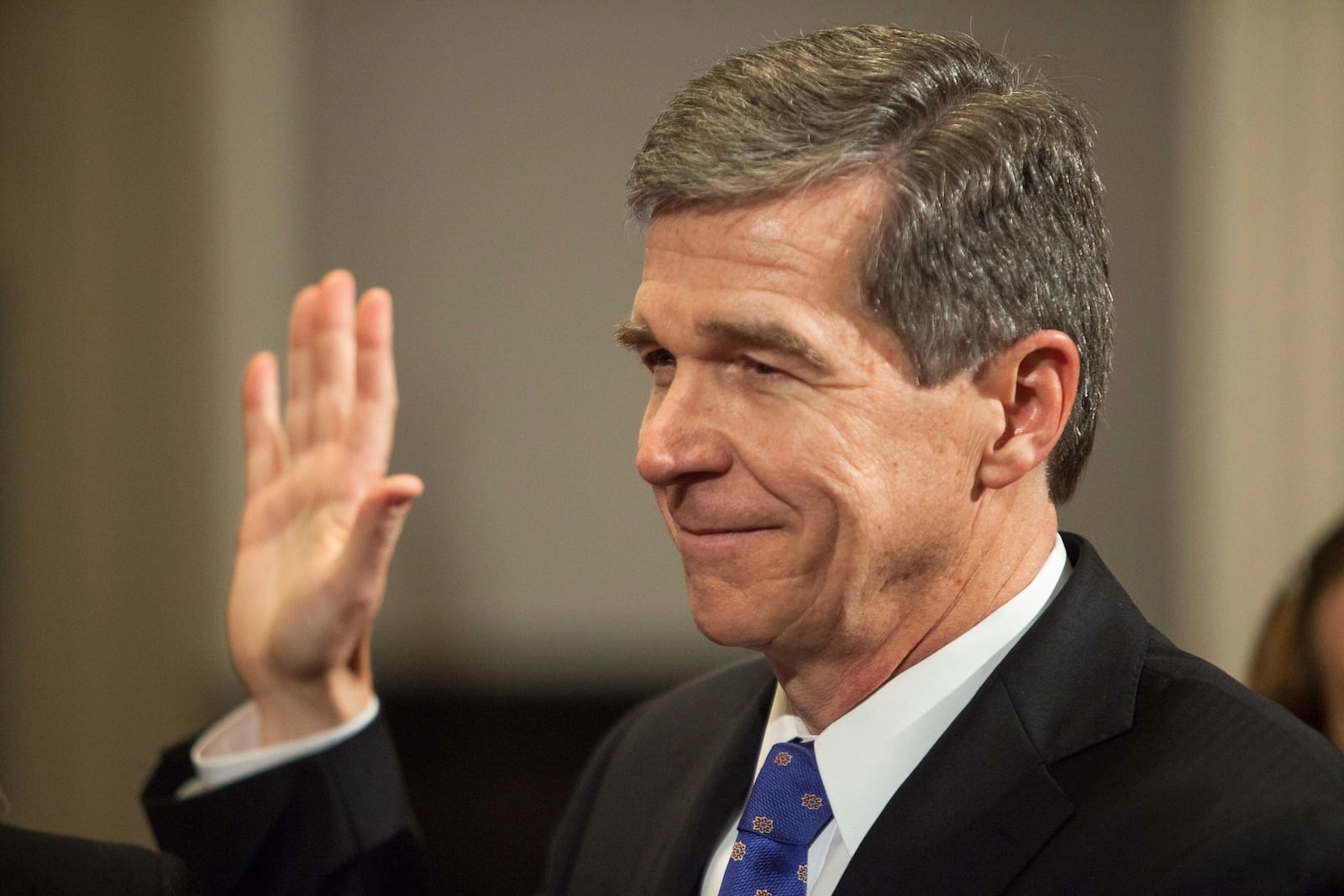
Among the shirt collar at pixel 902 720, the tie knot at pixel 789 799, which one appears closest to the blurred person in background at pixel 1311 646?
the shirt collar at pixel 902 720

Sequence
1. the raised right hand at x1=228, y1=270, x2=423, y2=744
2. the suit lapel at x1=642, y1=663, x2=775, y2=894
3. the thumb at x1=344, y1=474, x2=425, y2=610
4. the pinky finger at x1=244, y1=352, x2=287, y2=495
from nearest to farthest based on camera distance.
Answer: the suit lapel at x1=642, y1=663, x2=775, y2=894 → the thumb at x1=344, y1=474, x2=425, y2=610 → the raised right hand at x1=228, y1=270, x2=423, y2=744 → the pinky finger at x1=244, y1=352, x2=287, y2=495

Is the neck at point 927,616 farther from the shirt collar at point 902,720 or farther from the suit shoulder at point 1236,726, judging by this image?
the suit shoulder at point 1236,726

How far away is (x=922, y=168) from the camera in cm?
136

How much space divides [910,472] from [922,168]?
299 mm

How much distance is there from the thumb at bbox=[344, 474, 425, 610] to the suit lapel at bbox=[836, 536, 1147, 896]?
2.35 feet

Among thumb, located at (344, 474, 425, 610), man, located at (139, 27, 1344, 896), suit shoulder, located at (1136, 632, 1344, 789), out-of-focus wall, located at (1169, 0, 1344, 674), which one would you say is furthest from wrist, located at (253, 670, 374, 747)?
out-of-focus wall, located at (1169, 0, 1344, 674)

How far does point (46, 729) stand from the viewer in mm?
3770

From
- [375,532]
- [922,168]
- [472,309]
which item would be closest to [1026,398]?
[922,168]

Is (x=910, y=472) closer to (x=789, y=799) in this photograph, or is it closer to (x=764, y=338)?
(x=764, y=338)

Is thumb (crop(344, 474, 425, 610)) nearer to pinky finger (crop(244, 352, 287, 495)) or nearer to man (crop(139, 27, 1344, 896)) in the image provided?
pinky finger (crop(244, 352, 287, 495))

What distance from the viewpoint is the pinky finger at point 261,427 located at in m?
1.97

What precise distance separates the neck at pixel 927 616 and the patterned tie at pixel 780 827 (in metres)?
0.07

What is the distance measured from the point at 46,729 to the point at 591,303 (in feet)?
6.72

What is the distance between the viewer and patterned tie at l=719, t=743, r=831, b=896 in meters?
1.44
